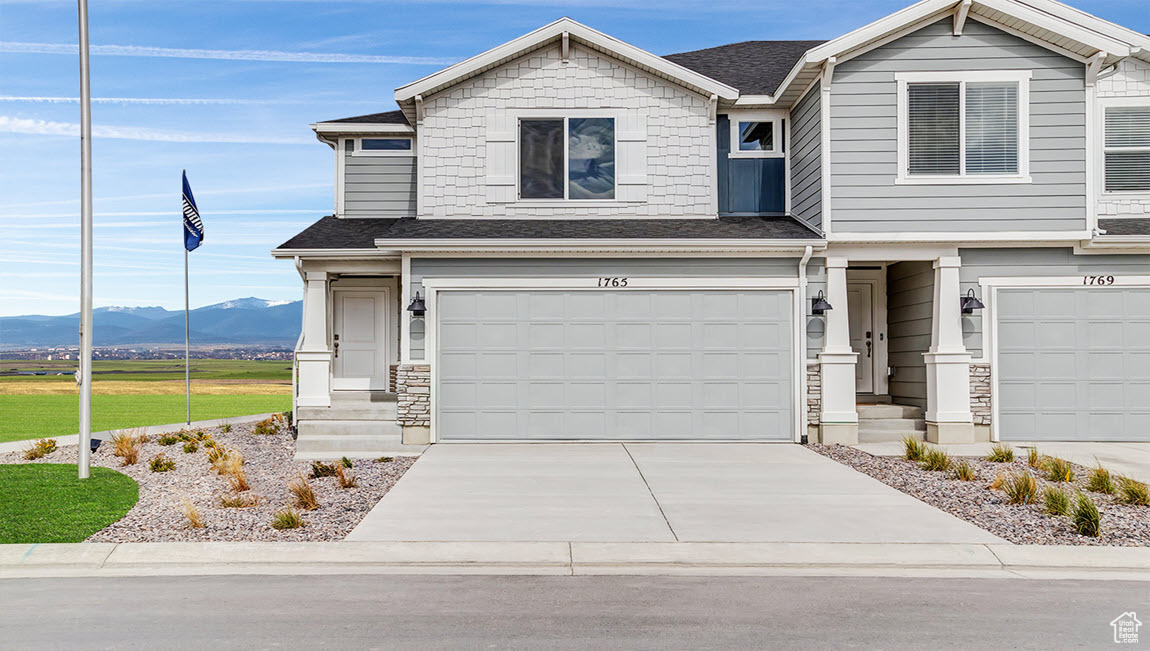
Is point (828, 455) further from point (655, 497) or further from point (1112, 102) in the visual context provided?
point (1112, 102)

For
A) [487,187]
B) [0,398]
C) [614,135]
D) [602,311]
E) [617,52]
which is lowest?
[0,398]

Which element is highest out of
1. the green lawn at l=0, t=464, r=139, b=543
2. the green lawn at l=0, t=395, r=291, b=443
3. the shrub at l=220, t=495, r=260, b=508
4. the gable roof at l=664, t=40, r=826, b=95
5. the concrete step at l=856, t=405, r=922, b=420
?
the gable roof at l=664, t=40, r=826, b=95

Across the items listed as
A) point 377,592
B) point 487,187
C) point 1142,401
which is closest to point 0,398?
point 487,187

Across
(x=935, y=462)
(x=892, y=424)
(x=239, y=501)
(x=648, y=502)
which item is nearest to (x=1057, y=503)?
(x=935, y=462)

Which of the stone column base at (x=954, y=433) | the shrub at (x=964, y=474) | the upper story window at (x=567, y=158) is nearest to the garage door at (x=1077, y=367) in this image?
the stone column base at (x=954, y=433)

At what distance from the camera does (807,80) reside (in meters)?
14.5

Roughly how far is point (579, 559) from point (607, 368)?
24.0ft

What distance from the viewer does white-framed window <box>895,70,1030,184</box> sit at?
46.2ft

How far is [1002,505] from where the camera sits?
30.1ft

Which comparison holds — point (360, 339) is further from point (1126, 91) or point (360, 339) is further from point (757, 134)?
point (1126, 91)

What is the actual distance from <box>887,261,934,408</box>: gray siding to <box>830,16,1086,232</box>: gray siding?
123 centimetres

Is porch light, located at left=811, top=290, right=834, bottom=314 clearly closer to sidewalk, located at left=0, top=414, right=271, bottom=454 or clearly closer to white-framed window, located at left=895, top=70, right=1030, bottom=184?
white-framed window, located at left=895, top=70, right=1030, bottom=184

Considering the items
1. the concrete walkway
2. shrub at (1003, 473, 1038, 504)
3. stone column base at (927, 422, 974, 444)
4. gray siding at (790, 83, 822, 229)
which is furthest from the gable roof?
shrub at (1003, 473, 1038, 504)

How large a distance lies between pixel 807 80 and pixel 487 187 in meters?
5.78
